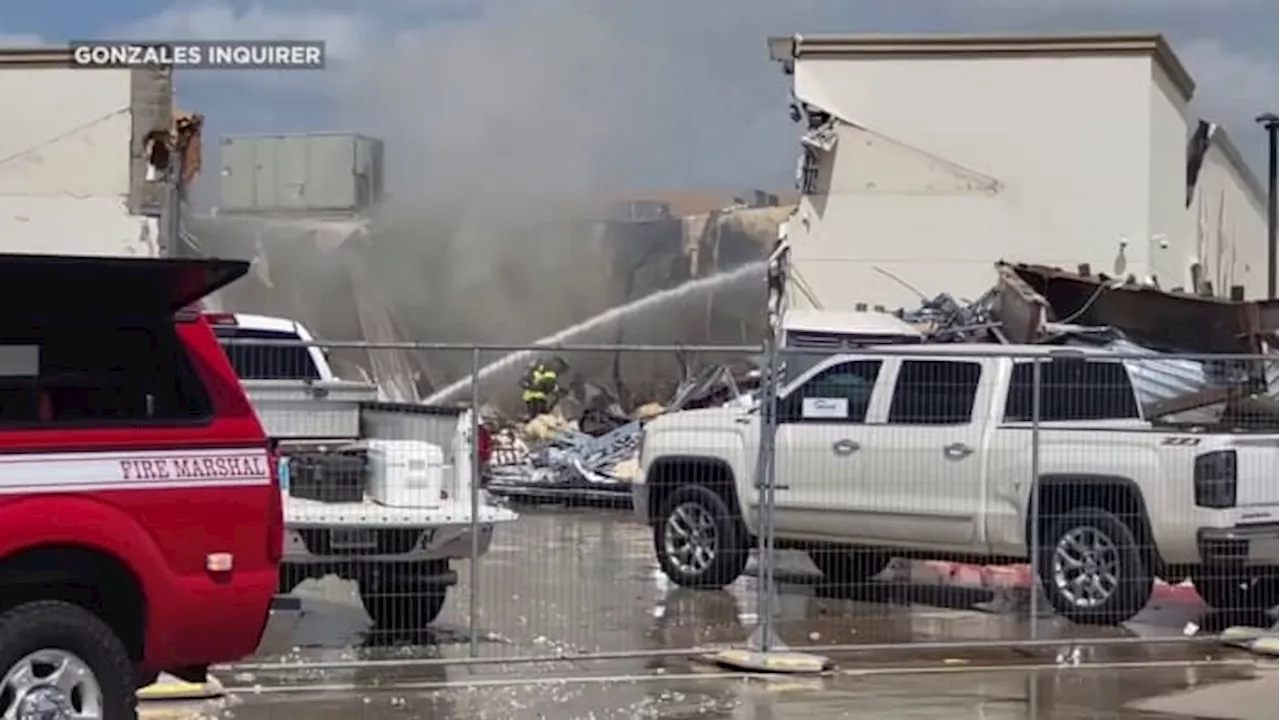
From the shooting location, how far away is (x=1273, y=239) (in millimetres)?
37438

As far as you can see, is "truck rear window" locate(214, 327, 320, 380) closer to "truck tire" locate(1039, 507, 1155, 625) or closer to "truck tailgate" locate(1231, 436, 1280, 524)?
"truck tire" locate(1039, 507, 1155, 625)

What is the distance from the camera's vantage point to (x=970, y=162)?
1353 inches

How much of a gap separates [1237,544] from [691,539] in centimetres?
401

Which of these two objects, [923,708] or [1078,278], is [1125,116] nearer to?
[1078,278]

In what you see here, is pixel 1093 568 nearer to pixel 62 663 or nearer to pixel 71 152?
pixel 62 663

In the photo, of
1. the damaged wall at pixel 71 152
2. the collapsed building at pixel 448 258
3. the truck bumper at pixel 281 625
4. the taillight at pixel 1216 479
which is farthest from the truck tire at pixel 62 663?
the collapsed building at pixel 448 258

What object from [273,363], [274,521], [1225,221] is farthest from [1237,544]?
[1225,221]

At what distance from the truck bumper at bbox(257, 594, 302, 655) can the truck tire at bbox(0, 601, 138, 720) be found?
4.34m

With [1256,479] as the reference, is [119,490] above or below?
above

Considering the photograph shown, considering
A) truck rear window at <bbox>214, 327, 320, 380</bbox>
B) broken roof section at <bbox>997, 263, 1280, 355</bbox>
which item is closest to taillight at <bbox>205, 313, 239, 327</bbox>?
truck rear window at <bbox>214, 327, 320, 380</bbox>

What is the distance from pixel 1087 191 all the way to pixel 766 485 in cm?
2308

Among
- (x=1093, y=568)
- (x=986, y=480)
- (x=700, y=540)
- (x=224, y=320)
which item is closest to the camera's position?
(x=1093, y=568)

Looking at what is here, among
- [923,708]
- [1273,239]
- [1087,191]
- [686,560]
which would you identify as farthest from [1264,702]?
[1273,239]

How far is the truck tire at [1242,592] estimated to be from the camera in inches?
570
